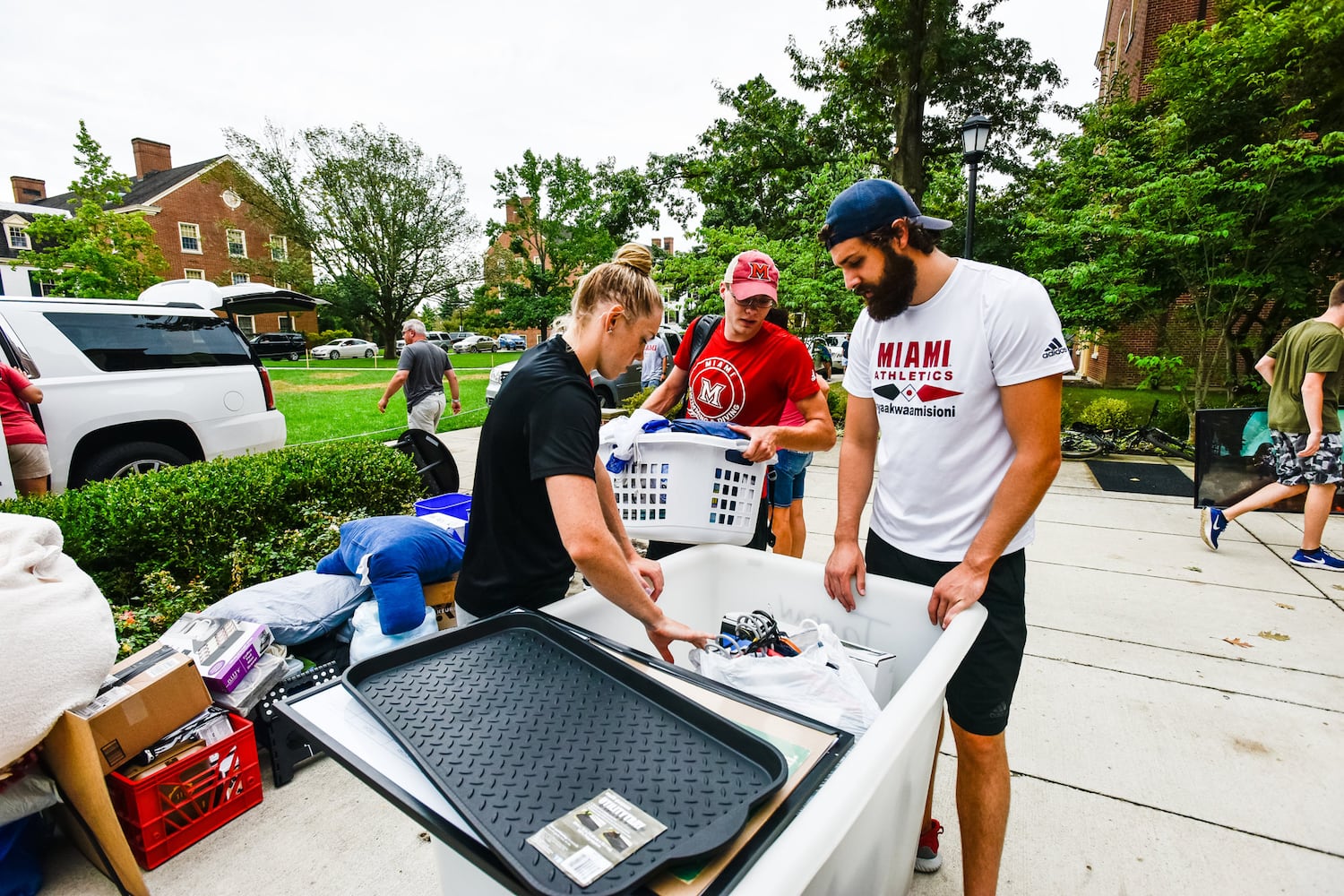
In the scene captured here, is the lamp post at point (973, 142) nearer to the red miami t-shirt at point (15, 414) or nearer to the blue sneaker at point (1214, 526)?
the blue sneaker at point (1214, 526)

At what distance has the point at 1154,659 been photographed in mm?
Answer: 3283

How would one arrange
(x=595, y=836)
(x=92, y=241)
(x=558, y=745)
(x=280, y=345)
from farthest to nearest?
1. (x=280, y=345)
2. (x=92, y=241)
3. (x=558, y=745)
4. (x=595, y=836)

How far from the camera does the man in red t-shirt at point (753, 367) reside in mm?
2643

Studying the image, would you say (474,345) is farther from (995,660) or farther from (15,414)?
(995,660)

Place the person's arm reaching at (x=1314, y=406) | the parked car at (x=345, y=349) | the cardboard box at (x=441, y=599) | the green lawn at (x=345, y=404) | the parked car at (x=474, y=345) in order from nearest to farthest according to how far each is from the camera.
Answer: the cardboard box at (x=441, y=599)
the person's arm reaching at (x=1314, y=406)
the green lawn at (x=345, y=404)
the parked car at (x=345, y=349)
the parked car at (x=474, y=345)

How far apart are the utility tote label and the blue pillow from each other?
2168mm

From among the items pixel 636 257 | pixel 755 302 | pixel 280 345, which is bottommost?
pixel 755 302

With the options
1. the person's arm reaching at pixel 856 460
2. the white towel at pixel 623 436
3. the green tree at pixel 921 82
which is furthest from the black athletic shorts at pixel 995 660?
the green tree at pixel 921 82

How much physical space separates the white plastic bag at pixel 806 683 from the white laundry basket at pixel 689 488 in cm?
67

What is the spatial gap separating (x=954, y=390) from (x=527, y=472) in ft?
3.72

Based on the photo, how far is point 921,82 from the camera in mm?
12805

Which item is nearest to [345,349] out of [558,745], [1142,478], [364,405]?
[364,405]

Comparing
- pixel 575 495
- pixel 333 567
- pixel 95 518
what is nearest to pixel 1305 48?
pixel 575 495

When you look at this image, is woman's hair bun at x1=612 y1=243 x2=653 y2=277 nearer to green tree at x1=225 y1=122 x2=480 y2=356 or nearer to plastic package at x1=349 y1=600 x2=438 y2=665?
plastic package at x1=349 y1=600 x2=438 y2=665
